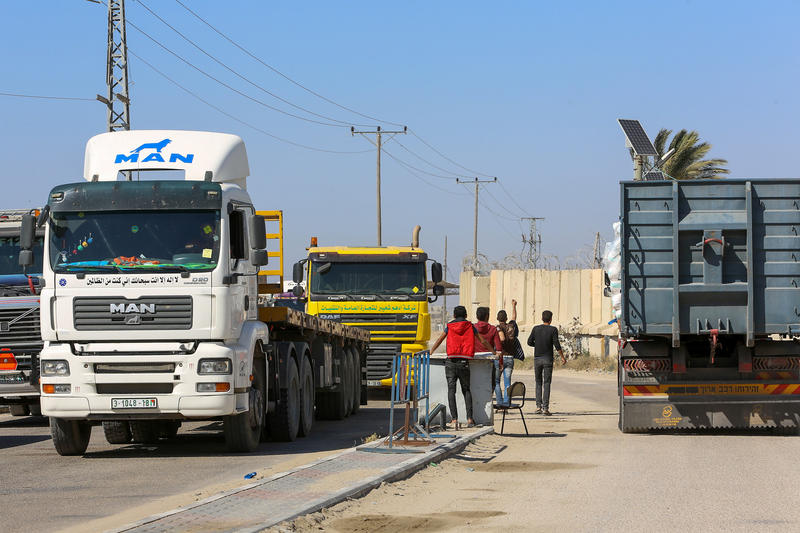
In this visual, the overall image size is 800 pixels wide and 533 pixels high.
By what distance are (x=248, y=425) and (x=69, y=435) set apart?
218cm

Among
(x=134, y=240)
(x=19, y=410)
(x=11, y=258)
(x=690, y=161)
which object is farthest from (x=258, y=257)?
(x=690, y=161)

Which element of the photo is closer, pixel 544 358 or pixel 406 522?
pixel 406 522

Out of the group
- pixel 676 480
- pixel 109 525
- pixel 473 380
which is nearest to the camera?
pixel 109 525

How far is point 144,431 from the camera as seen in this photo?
1650 cm

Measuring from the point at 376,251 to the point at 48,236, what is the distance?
10.7 metres

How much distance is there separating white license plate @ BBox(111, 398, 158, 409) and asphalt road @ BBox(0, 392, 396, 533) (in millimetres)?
660

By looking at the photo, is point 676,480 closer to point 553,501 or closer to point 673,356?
point 553,501

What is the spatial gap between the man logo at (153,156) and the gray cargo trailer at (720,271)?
5843mm

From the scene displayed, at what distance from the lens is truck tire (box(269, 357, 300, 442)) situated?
15938 mm

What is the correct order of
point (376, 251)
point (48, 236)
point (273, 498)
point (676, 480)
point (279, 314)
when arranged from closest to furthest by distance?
point (273, 498)
point (676, 480)
point (48, 236)
point (279, 314)
point (376, 251)

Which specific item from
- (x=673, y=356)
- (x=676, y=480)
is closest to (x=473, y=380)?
(x=673, y=356)

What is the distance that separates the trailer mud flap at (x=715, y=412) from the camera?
1642cm

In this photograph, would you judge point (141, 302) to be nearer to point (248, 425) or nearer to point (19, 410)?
point (248, 425)

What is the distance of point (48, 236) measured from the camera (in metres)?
13.9
